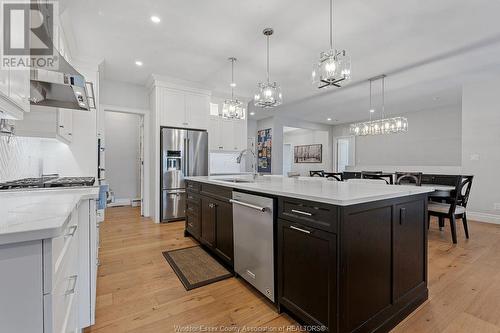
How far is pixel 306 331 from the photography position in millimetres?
1515

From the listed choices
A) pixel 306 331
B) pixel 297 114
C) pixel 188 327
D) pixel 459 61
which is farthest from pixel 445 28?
pixel 297 114

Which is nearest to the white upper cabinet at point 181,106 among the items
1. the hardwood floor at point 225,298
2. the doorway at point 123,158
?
the doorway at point 123,158

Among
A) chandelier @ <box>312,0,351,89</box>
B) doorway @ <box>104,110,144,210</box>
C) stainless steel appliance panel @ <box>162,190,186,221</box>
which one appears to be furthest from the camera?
doorway @ <box>104,110,144,210</box>

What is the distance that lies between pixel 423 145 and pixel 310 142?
4188 millimetres

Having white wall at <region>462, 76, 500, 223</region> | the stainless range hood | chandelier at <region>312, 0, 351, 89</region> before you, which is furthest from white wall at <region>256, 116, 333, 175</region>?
the stainless range hood

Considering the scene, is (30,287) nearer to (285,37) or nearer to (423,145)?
Answer: (285,37)

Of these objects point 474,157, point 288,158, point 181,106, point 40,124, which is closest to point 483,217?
point 474,157

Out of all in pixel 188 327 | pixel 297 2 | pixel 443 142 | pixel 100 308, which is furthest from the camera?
pixel 443 142

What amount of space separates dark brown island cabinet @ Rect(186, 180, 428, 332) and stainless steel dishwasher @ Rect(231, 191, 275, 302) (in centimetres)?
8

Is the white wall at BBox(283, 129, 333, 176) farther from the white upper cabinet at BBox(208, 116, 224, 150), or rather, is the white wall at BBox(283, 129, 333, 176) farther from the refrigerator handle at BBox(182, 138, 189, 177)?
the refrigerator handle at BBox(182, 138, 189, 177)

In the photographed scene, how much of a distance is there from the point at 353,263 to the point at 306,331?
58 centimetres

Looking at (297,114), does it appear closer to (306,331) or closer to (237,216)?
(237,216)

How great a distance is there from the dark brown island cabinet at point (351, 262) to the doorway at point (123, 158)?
5.24 meters

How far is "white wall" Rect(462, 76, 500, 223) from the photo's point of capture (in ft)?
14.1
